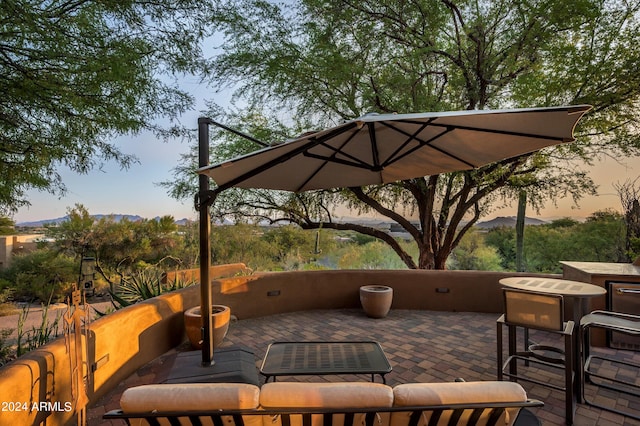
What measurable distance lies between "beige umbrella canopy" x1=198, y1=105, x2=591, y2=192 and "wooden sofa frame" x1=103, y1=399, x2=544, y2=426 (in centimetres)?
137

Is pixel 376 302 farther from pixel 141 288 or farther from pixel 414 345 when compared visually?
pixel 141 288

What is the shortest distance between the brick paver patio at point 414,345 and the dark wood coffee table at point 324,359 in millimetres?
441

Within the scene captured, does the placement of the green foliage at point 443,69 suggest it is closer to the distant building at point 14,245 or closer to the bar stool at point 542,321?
the bar stool at point 542,321

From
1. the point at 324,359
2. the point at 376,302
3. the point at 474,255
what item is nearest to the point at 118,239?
the point at 376,302

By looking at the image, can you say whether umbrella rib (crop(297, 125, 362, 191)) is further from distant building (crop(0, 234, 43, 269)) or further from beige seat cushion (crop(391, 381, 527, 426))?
distant building (crop(0, 234, 43, 269))

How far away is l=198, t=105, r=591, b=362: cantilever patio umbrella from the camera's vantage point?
2104 mm

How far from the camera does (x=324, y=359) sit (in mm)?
2525

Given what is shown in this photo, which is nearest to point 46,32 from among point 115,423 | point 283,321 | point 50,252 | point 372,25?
point 115,423

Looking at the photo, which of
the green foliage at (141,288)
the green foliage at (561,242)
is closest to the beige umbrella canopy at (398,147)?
the green foliage at (141,288)

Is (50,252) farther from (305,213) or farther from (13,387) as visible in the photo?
(13,387)

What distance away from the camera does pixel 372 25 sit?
22.3 feet

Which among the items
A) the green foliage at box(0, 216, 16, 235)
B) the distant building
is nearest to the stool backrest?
the green foliage at box(0, 216, 16, 235)

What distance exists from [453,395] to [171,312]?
3461 mm

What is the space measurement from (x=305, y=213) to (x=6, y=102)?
20.9 ft
